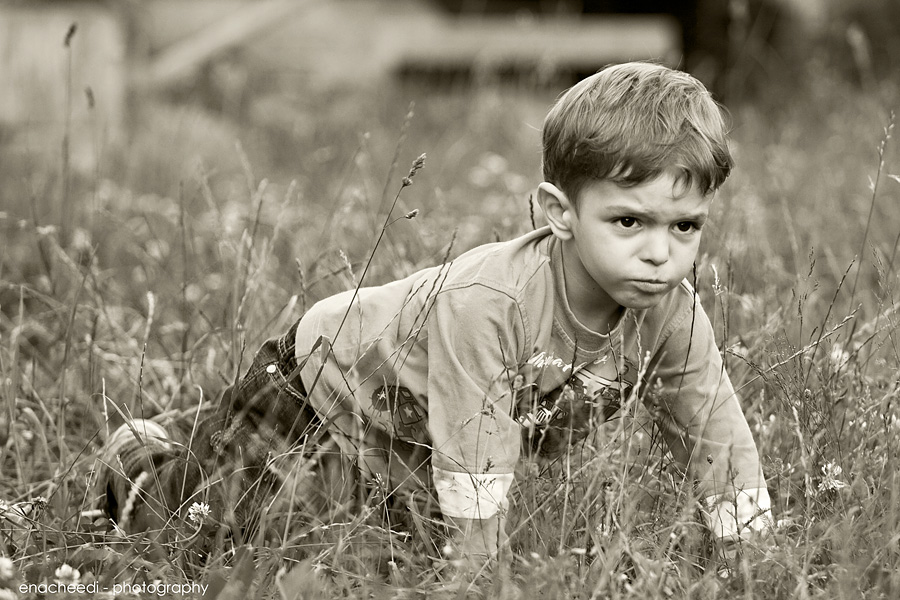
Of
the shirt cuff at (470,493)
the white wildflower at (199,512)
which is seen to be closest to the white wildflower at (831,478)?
the shirt cuff at (470,493)

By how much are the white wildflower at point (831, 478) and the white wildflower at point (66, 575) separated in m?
1.35

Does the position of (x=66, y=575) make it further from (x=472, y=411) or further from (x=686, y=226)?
(x=686, y=226)

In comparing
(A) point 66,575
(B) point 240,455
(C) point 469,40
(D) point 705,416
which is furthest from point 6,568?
(C) point 469,40

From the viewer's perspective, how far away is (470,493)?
202 cm

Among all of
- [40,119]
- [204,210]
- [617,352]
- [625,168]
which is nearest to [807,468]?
[617,352]

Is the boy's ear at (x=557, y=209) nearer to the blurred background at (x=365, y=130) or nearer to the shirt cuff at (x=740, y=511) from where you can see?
the blurred background at (x=365, y=130)

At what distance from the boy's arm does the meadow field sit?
7cm

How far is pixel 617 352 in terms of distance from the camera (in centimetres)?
219

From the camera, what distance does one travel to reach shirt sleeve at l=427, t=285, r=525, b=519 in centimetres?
201

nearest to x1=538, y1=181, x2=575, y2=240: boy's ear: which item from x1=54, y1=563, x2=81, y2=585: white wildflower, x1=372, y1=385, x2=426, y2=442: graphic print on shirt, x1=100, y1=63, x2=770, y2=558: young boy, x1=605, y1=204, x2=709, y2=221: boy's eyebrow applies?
x1=100, y1=63, x2=770, y2=558: young boy

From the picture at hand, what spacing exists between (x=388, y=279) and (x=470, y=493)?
111 cm

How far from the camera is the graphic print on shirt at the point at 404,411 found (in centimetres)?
221

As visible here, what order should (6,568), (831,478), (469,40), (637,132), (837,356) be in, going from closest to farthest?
(6,568), (637,132), (831,478), (837,356), (469,40)

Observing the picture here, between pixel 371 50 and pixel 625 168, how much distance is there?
6.44m
